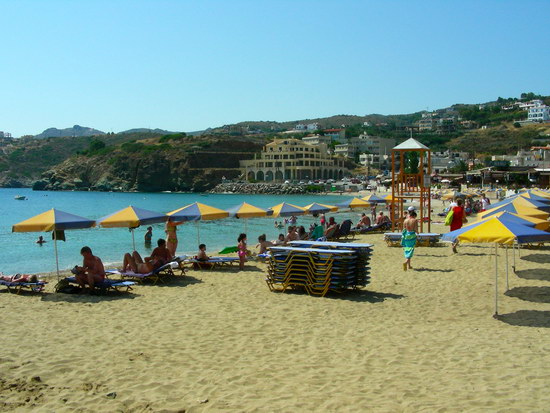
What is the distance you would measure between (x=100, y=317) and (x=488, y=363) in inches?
234

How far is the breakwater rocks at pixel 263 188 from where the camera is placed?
10017 centimetres

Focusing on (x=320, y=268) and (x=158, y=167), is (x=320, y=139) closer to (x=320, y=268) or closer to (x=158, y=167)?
(x=158, y=167)

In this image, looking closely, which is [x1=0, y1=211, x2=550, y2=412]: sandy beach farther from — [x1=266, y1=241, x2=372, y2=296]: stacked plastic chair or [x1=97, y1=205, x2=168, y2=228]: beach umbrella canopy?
[x1=97, y1=205, x2=168, y2=228]: beach umbrella canopy

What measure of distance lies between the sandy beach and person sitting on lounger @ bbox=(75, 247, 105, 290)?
439 mm

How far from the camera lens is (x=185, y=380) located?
18.5 feet

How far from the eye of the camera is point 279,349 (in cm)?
673

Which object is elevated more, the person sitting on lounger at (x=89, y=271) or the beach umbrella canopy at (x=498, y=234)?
the beach umbrella canopy at (x=498, y=234)

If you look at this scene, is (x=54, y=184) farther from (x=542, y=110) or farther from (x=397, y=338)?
(x=542, y=110)

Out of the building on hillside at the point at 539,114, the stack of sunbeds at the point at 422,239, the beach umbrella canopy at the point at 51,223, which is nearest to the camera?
the beach umbrella canopy at the point at 51,223

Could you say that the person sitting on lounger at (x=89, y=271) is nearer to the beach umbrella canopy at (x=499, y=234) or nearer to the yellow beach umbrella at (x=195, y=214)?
the yellow beach umbrella at (x=195, y=214)

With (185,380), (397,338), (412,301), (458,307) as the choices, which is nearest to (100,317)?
(185,380)

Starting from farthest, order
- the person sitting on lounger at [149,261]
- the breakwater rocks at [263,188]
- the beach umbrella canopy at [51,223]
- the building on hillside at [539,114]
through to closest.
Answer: the building on hillside at [539,114]
the breakwater rocks at [263,188]
the person sitting on lounger at [149,261]
the beach umbrella canopy at [51,223]

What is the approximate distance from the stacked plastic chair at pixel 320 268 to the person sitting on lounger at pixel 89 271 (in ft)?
11.4

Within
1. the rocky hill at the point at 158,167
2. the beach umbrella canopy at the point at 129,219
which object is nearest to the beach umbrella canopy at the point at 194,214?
the beach umbrella canopy at the point at 129,219
